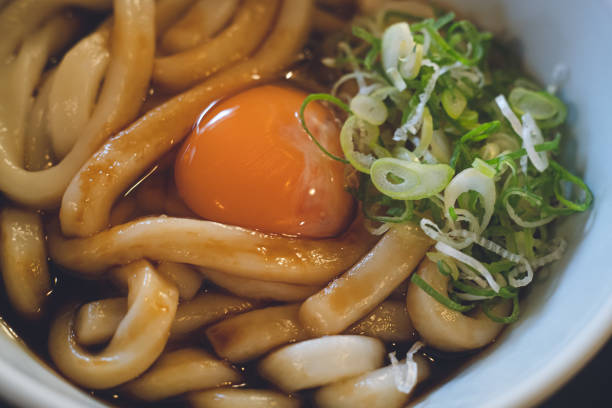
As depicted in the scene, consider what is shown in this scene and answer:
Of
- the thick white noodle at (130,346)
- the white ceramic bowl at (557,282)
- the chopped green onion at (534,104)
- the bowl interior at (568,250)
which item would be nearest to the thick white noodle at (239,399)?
the thick white noodle at (130,346)

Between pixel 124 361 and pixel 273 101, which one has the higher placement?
pixel 273 101

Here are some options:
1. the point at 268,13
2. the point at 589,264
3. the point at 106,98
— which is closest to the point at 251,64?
the point at 268,13

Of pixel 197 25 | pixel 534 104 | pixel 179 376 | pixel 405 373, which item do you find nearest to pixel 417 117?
pixel 534 104

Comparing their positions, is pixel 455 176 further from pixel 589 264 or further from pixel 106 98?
pixel 106 98

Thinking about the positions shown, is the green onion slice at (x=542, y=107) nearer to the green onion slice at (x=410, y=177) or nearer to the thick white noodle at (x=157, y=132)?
the green onion slice at (x=410, y=177)

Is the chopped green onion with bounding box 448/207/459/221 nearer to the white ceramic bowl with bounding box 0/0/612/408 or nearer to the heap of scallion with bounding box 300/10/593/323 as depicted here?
the heap of scallion with bounding box 300/10/593/323

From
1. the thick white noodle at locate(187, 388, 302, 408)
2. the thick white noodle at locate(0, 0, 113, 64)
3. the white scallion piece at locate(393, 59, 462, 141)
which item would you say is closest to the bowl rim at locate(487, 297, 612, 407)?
the thick white noodle at locate(187, 388, 302, 408)
